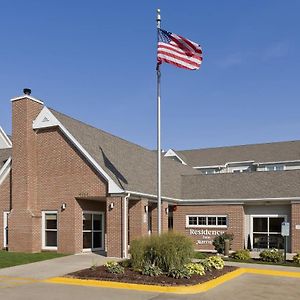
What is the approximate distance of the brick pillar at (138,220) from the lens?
22.7 meters

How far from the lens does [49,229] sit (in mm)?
23078

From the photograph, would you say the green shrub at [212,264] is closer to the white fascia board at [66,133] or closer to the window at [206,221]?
the white fascia board at [66,133]

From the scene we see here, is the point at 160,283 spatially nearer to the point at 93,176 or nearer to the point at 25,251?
the point at 93,176

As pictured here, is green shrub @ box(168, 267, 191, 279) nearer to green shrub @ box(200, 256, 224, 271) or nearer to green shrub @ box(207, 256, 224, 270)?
green shrub @ box(200, 256, 224, 271)

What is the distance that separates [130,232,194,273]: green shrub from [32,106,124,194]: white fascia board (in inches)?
208

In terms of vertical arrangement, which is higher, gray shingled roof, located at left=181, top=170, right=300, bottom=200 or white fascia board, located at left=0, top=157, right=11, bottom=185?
white fascia board, located at left=0, top=157, right=11, bottom=185

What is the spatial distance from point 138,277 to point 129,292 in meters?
1.73

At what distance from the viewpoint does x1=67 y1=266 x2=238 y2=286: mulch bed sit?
13.8m

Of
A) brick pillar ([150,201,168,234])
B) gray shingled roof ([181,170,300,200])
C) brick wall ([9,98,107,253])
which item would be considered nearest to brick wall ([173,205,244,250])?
gray shingled roof ([181,170,300,200])

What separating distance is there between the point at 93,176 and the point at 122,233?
315cm

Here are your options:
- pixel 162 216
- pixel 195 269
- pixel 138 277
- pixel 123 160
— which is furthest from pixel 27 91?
pixel 195 269

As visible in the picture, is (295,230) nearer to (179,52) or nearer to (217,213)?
(217,213)

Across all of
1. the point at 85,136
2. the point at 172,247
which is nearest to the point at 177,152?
the point at 85,136

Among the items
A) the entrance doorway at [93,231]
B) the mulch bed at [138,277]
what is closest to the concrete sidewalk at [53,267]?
the mulch bed at [138,277]
